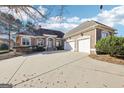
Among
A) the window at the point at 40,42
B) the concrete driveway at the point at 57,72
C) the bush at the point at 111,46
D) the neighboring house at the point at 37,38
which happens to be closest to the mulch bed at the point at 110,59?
the concrete driveway at the point at 57,72

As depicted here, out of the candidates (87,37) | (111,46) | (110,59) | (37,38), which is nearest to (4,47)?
(37,38)

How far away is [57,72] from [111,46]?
3.97m

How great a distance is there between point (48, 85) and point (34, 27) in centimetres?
224

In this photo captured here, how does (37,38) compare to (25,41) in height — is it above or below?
above

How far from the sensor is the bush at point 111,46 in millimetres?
9695

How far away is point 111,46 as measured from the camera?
10250 mm

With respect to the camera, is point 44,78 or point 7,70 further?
point 7,70

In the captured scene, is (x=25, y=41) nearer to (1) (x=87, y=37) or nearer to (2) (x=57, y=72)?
(2) (x=57, y=72)

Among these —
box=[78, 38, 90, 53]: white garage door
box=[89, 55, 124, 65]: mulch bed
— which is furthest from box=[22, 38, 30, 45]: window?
box=[78, 38, 90, 53]: white garage door

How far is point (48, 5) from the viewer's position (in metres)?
5.98

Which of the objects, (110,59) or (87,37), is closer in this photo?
(110,59)

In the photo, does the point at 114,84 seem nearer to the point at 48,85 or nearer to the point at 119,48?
the point at 48,85

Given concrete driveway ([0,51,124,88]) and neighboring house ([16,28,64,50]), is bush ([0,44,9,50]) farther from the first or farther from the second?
concrete driveway ([0,51,124,88])
